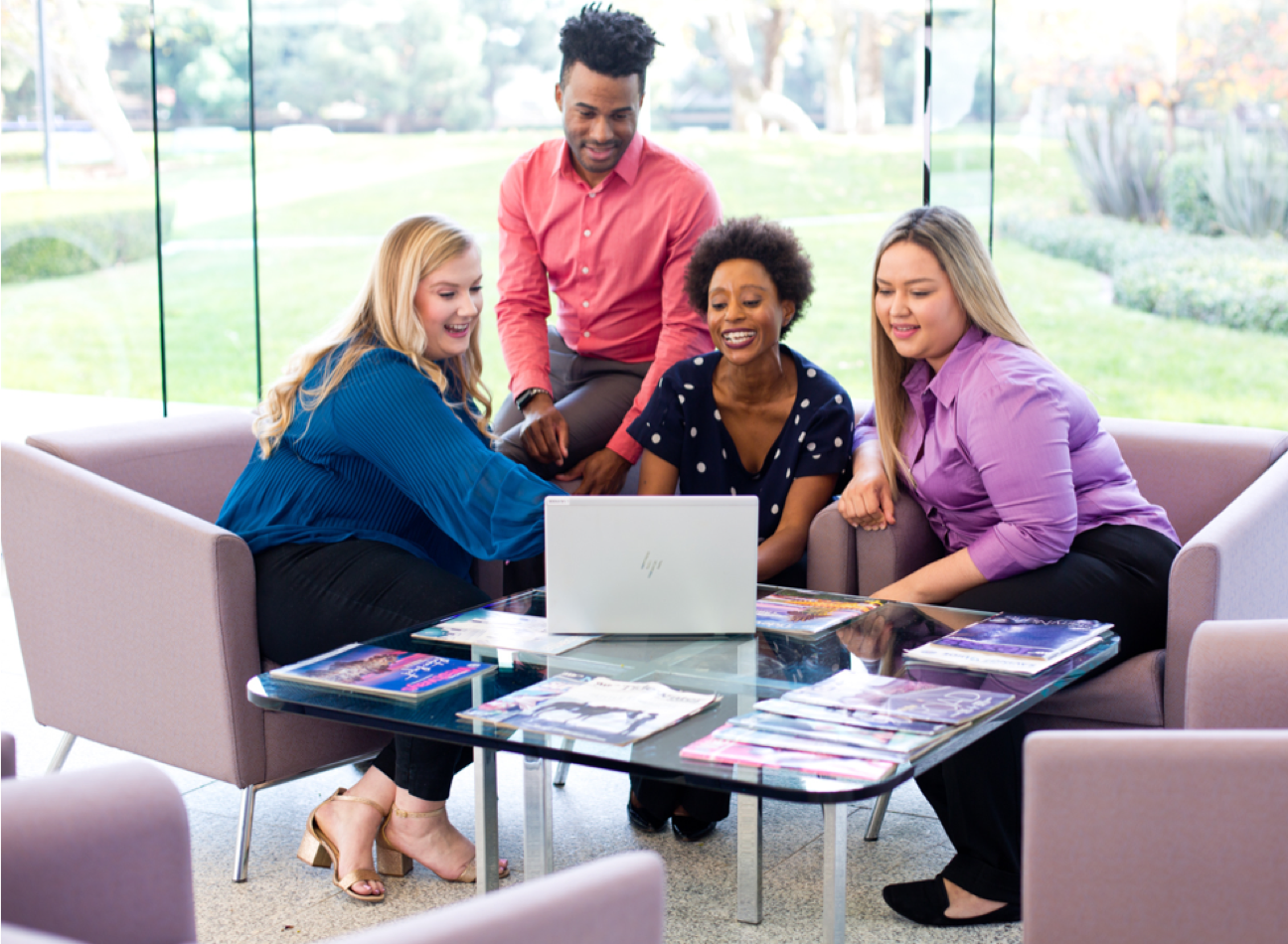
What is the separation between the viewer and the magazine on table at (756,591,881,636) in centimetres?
239

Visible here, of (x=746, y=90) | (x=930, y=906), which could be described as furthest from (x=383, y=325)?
(x=746, y=90)

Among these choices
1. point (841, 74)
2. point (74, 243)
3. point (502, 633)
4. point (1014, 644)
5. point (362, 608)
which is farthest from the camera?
point (841, 74)

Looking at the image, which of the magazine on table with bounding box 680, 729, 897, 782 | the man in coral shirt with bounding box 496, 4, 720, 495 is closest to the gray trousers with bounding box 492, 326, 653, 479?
the man in coral shirt with bounding box 496, 4, 720, 495

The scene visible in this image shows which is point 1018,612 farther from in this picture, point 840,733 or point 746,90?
point 746,90

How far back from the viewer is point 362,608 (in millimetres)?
2609

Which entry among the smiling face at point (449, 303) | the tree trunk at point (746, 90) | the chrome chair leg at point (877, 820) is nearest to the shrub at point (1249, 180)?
the tree trunk at point (746, 90)

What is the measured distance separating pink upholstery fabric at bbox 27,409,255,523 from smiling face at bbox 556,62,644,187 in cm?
107

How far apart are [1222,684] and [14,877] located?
1608 millimetres

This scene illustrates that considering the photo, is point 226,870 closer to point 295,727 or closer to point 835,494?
point 295,727

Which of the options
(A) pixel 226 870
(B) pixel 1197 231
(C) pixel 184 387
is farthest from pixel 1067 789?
(B) pixel 1197 231

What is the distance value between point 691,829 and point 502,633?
2.32 feet

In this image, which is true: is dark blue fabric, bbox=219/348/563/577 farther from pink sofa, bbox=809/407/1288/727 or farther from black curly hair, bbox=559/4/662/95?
black curly hair, bbox=559/4/662/95

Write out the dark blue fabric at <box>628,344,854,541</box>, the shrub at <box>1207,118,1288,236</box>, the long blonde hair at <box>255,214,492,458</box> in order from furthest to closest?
the shrub at <box>1207,118,1288,236</box> → the dark blue fabric at <box>628,344,854,541</box> → the long blonde hair at <box>255,214,492,458</box>

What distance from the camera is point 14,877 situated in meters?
1.50
